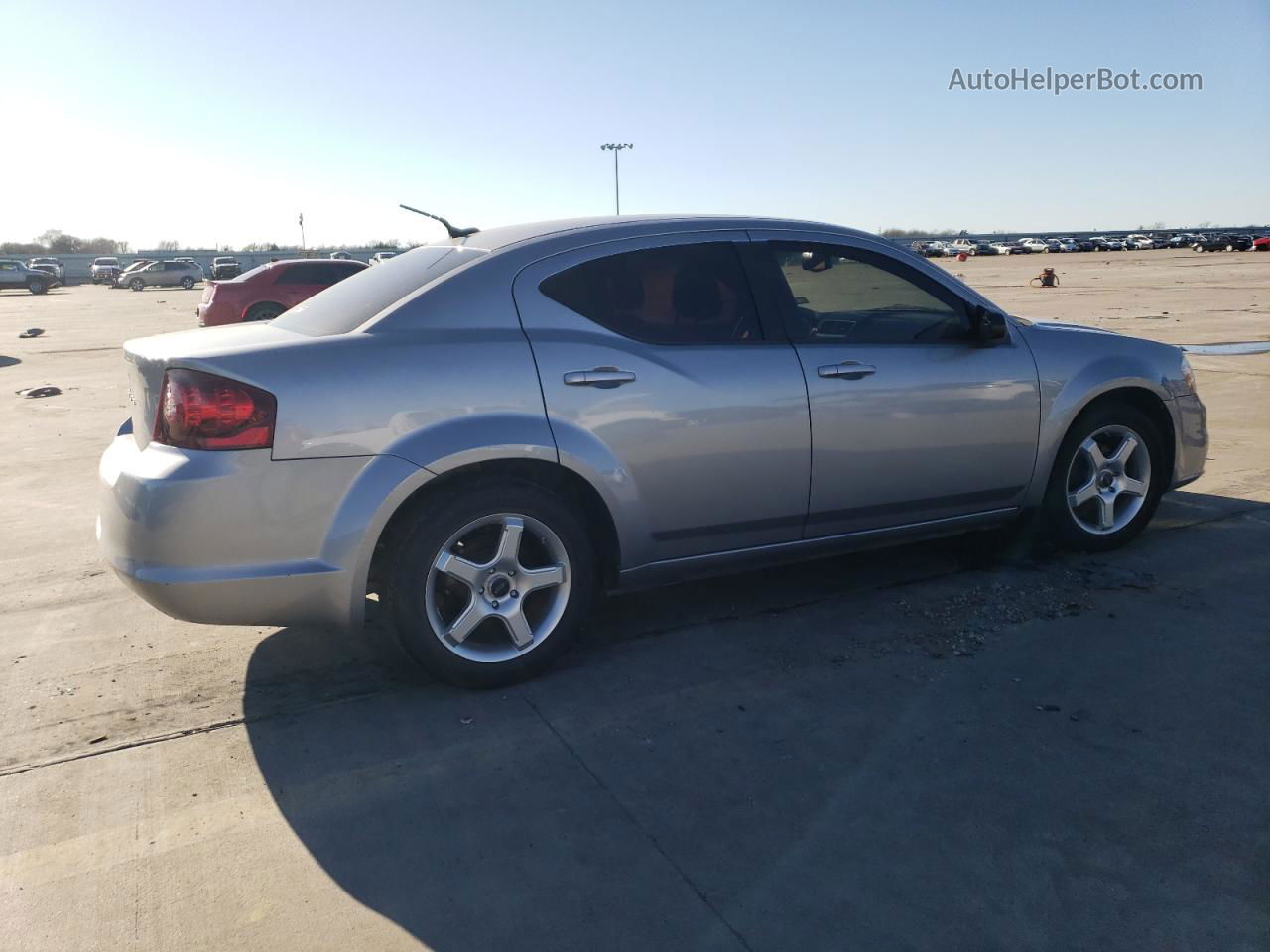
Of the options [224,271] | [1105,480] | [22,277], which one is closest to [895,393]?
[1105,480]

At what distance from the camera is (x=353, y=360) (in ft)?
11.3

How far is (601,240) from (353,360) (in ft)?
3.69

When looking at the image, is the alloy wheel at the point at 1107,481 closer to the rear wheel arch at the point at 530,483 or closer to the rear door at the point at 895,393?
the rear door at the point at 895,393

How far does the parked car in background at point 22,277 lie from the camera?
5062cm

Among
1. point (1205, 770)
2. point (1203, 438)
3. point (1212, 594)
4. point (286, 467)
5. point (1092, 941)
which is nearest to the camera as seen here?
point (1092, 941)

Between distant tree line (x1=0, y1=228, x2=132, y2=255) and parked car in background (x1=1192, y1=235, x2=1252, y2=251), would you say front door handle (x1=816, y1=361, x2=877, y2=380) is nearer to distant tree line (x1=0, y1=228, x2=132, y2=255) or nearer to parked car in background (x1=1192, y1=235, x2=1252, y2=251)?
parked car in background (x1=1192, y1=235, x2=1252, y2=251)

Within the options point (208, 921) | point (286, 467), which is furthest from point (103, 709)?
point (208, 921)

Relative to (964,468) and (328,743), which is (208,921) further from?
(964,468)

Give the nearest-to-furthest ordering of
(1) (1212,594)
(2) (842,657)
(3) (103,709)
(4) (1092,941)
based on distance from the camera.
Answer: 1. (4) (1092,941)
2. (3) (103,709)
3. (2) (842,657)
4. (1) (1212,594)

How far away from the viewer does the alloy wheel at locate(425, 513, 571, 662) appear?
362 cm

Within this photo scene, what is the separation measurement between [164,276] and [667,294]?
56.1 m

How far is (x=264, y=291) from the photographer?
17250mm

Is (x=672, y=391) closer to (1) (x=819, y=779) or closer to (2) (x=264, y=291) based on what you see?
(1) (x=819, y=779)

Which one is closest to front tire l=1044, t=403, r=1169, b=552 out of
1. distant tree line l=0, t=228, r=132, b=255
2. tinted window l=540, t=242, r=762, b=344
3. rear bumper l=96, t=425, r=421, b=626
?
tinted window l=540, t=242, r=762, b=344
